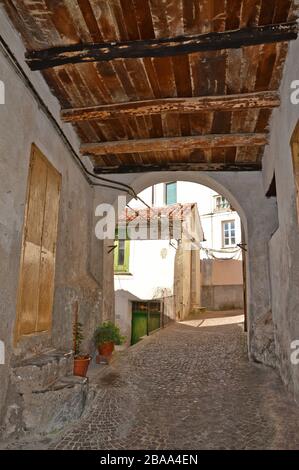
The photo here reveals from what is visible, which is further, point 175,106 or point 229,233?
point 229,233

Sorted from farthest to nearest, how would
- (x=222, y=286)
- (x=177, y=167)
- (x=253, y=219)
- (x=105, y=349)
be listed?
(x=222, y=286)
(x=177, y=167)
(x=253, y=219)
(x=105, y=349)

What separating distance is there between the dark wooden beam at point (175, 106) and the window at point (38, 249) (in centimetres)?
105

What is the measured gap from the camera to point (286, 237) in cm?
448

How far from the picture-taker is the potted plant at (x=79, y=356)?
527 centimetres

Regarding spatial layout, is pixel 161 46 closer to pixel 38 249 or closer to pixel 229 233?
pixel 38 249

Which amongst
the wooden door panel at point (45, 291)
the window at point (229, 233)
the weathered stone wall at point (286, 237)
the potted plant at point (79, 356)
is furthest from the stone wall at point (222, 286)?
the wooden door panel at point (45, 291)

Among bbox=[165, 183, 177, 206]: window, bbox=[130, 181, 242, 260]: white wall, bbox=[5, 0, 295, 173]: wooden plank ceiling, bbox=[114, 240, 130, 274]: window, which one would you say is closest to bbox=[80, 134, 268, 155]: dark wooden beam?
bbox=[5, 0, 295, 173]: wooden plank ceiling

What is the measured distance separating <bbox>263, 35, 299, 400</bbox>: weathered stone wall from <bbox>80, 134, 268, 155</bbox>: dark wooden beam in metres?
0.45

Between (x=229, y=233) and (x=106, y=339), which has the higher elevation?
(x=229, y=233)

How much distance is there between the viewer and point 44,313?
175 inches

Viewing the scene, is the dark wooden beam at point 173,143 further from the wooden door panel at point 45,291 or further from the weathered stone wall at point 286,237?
the wooden door panel at point 45,291

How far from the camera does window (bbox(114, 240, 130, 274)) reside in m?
16.3

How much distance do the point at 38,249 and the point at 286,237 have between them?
11.1 feet

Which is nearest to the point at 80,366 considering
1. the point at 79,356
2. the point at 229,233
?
the point at 79,356
